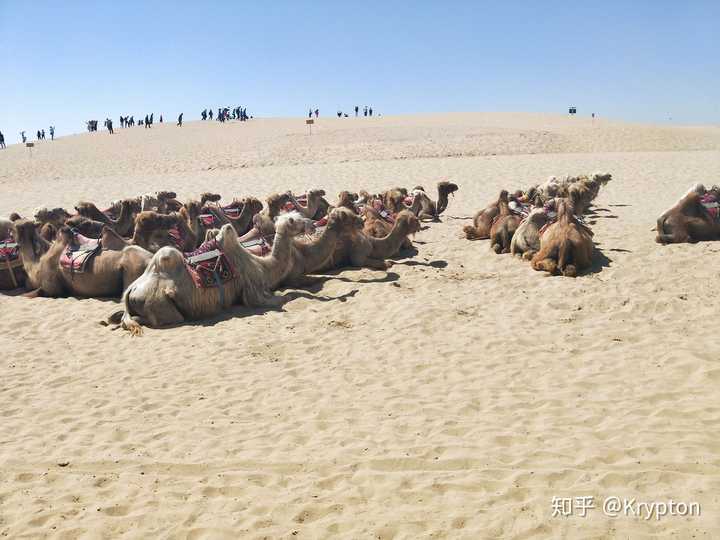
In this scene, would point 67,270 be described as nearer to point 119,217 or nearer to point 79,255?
point 79,255

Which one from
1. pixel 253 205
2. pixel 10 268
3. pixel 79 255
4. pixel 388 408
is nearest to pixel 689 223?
pixel 253 205

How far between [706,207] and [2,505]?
1150 cm

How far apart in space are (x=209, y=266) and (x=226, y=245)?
39cm

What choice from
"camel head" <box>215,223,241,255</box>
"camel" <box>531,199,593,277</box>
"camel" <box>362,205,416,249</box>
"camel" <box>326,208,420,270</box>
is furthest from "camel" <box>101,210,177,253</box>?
"camel" <box>531,199,593,277</box>

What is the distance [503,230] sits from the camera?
464 inches

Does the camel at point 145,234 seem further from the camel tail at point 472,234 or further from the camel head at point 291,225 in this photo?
the camel tail at point 472,234

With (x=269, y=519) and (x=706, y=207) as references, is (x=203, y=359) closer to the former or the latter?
(x=269, y=519)

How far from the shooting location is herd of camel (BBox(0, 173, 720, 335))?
8164mm

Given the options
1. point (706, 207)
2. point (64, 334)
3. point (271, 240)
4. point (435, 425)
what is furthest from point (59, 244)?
point (706, 207)

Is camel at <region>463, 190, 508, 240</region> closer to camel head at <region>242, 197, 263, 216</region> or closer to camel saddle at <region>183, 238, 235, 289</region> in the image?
camel head at <region>242, 197, 263, 216</region>

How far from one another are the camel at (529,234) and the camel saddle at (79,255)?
6697mm

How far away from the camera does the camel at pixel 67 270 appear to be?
9070mm

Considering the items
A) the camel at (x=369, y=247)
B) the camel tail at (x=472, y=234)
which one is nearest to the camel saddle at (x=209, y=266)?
the camel at (x=369, y=247)

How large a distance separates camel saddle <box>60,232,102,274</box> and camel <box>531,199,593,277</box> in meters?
6.61
